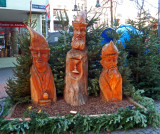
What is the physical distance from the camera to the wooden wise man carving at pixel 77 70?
4.31 m

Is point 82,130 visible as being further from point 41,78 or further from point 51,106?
point 41,78

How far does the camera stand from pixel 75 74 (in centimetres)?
439

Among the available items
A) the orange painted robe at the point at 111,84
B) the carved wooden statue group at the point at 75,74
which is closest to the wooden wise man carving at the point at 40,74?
the carved wooden statue group at the point at 75,74

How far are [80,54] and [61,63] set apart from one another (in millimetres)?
634

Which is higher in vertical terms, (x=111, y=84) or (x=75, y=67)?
(x=75, y=67)

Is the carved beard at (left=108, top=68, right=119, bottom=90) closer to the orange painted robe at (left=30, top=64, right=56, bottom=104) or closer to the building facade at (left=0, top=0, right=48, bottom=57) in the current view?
the orange painted robe at (left=30, top=64, right=56, bottom=104)

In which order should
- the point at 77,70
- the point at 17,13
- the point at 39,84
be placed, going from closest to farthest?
1. the point at 39,84
2. the point at 77,70
3. the point at 17,13

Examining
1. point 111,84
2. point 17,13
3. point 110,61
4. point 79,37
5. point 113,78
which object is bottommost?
point 111,84

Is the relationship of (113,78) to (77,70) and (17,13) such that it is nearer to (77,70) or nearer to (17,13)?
(77,70)

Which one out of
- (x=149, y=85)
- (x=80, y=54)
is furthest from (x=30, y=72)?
(x=149, y=85)

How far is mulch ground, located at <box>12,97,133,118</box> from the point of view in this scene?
3.95m

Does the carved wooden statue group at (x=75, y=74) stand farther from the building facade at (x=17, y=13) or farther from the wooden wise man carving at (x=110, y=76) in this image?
the building facade at (x=17, y=13)

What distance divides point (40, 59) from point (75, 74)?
864mm

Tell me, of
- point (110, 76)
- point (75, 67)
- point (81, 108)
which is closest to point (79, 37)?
point (75, 67)
